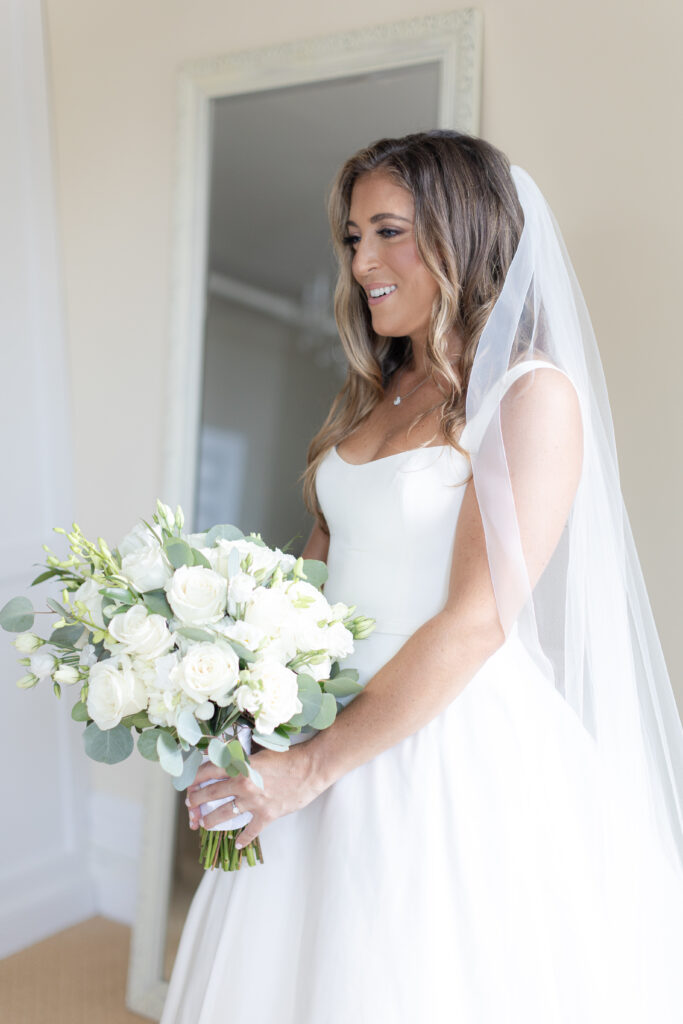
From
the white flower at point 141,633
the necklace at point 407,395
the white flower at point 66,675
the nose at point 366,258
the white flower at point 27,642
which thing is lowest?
the white flower at point 66,675

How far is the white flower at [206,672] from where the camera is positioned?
4.18 feet

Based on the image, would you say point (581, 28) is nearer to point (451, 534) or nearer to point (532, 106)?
point (532, 106)

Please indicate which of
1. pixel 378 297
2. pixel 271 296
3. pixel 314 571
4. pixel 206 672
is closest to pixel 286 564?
pixel 314 571

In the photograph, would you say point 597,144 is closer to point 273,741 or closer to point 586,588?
point 586,588

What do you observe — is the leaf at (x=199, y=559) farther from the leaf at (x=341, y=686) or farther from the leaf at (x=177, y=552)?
the leaf at (x=341, y=686)

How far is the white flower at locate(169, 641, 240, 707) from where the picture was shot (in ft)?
4.18

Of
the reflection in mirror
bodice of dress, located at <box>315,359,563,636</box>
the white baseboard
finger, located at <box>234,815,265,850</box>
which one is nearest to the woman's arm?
finger, located at <box>234,815,265,850</box>

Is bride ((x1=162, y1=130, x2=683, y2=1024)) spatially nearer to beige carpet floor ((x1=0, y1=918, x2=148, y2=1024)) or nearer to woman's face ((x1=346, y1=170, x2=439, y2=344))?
woman's face ((x1=346, y1=170, x2=439, y2=344))

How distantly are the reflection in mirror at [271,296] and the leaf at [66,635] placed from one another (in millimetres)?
894

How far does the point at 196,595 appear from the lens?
1312 millimetres

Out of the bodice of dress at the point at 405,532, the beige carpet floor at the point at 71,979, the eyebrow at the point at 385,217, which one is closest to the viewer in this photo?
the bodice of dress at the point at 405,532

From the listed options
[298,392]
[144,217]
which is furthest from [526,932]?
[144,217]

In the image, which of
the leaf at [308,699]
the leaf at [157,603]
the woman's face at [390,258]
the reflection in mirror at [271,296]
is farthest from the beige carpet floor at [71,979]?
the woman's face at [390,258]

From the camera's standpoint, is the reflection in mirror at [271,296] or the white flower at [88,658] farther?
the reflection in mirror at [271,296]
